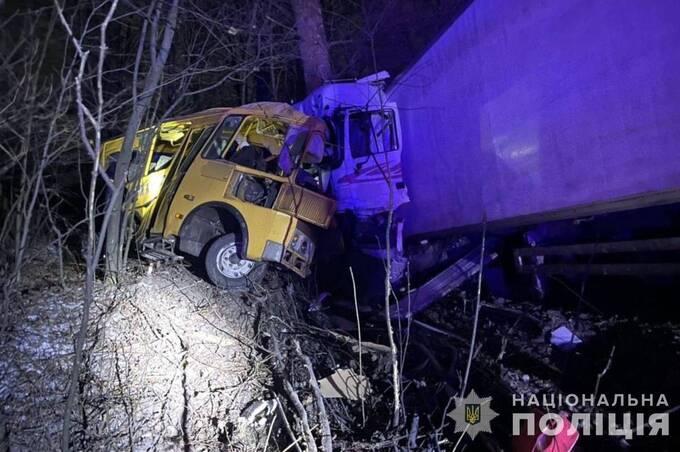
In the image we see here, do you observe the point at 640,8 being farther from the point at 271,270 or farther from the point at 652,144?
the point at 271,270

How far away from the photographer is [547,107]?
12.7 feet

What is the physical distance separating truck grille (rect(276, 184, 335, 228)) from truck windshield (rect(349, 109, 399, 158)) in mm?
1235

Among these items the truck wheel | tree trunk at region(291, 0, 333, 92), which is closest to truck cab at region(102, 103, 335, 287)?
the truck wheel

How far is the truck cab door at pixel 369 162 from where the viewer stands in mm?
6496

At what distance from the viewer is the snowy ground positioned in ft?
10.2

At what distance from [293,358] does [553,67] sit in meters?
3.62

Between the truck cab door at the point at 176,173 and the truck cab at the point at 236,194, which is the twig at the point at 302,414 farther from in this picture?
the truck cab door at the point at 176,173

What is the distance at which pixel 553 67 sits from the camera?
3746 millimetres

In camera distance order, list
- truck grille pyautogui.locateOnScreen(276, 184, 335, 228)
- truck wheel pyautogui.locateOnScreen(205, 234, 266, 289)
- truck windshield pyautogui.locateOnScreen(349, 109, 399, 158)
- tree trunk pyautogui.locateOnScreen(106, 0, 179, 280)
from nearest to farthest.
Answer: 1. tree trunk pyautogui.locateOnScreen(106, 0, 179, 280)
2. truck wheel pyautogui.locateOnScreen(205, 234, 266, 289)
3. truck grille pyautogui.locateOnScreen(276, 184, 335, 228)
4. truck windshield pyautogui.locateOnScreen(349, 109, 399, 158)

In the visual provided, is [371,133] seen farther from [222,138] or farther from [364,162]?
[222,138]

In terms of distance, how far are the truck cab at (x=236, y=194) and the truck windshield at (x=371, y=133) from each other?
0.97 m

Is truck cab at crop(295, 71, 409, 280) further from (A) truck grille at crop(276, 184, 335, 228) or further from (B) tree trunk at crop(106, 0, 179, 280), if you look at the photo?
(B) tree trunk at crop(106, 0, 179, 280)

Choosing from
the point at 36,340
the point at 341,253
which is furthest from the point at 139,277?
the point at 341,253

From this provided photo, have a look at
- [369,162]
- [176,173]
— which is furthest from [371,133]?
[176,173]
